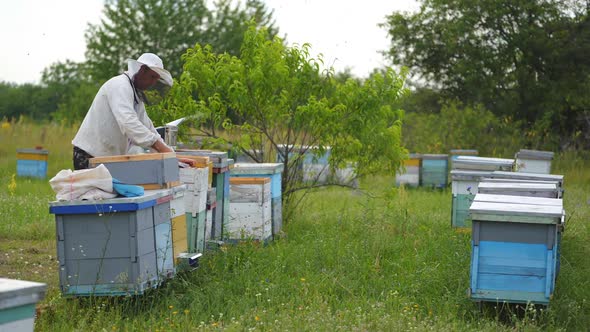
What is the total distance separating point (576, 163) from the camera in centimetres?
1875

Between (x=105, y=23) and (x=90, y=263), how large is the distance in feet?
79.4

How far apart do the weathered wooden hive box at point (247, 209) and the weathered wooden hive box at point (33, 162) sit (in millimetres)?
8174

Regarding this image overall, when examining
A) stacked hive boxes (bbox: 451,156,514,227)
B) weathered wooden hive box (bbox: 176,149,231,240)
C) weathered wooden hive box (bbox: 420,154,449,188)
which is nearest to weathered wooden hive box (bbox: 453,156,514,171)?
stacked hive boxes (bbox: 451,156,514,227)

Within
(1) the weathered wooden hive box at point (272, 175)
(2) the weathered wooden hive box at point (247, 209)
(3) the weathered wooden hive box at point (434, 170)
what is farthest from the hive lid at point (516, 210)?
(3) the weathered wooden hive box at point (434, 170)

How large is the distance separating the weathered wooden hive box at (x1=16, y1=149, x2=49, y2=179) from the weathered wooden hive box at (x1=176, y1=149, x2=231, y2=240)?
8.42 m

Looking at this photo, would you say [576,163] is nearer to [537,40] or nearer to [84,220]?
[537,40]

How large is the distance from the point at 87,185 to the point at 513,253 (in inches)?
112

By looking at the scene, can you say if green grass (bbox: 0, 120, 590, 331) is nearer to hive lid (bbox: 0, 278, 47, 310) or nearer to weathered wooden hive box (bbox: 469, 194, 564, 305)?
weathered wooden hive box (bbox: 469, 194, 564, 305)

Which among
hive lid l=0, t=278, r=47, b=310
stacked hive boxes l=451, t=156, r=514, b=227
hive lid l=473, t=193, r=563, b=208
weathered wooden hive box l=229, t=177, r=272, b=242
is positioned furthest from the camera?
stacked hive boxes l=451, t=156, r=514, b=227

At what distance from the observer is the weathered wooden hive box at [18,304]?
3.41 m

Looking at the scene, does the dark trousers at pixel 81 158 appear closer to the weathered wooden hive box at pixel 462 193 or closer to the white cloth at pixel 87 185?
the white cloth at pixel 87 185

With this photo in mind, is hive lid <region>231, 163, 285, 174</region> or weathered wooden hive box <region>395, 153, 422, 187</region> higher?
hive lid <region>231, 163, 285, 174</region>

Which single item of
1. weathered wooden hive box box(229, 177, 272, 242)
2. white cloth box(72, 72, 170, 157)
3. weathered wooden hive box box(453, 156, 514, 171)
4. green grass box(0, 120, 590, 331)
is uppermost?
white cloth box(72, 72, 170, 157)

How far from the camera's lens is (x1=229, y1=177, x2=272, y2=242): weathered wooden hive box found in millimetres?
7820
